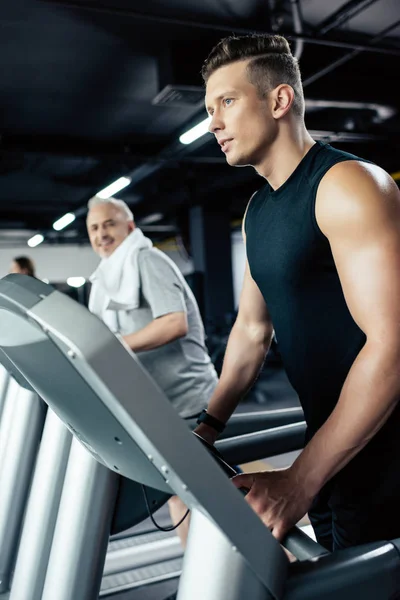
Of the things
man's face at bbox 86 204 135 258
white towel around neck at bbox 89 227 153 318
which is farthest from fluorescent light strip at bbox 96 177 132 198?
white towel around neck at bbox 89 227 153 318

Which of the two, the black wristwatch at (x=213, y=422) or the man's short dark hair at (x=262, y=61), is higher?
the man's short dark hair at (x=262, y=61)

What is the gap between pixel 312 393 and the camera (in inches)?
46.8

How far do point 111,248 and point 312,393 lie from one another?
4.88ft

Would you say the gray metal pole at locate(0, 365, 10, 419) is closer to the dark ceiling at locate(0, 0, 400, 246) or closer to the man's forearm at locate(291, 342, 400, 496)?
the man's forearm at locate(291, 342, 400, 496)

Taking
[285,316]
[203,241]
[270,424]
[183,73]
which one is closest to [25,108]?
[183,73]

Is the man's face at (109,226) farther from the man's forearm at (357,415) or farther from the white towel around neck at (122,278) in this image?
the man's forearm at (357,415)

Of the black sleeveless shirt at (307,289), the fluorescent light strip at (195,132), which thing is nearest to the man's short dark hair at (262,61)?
the black sleeveless shirt at (307,289)

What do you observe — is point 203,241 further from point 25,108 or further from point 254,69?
point 254,69

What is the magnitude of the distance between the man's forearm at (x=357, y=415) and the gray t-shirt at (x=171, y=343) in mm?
1200

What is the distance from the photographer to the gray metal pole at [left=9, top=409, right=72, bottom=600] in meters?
1.36

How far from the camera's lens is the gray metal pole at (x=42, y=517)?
1.36 m

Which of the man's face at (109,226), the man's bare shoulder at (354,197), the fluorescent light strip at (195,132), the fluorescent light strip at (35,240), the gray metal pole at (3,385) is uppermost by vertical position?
the fluorescent light strip at (195,132)

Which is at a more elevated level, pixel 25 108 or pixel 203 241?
pixel 25 108

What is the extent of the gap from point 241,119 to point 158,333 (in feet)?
3.49
